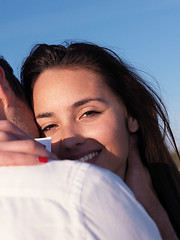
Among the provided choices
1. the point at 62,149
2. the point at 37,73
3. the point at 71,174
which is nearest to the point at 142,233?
the point at 71,174

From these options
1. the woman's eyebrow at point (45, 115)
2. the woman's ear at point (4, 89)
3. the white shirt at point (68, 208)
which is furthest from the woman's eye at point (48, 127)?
the white shirt at point (68, 208)

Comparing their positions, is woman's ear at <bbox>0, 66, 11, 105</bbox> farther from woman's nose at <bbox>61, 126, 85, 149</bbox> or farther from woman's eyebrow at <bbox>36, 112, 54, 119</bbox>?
woman's nose at <bbox>61, 126, 85, 149</bbox>

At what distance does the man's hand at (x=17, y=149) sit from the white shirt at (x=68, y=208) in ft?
0.34

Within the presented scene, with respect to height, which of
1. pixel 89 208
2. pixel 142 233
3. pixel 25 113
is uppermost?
pixel 89 208

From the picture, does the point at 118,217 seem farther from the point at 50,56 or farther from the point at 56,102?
the point at 50,56

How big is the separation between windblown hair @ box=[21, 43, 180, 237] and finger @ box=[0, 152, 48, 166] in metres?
1.94

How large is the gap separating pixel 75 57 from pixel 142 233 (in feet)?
7.93

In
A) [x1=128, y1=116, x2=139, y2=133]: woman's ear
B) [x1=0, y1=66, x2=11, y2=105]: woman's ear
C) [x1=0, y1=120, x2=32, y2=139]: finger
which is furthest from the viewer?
[x1=128, y1=116, x2=139, y2=133]: woman's ear

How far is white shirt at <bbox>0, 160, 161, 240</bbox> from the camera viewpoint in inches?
43.3

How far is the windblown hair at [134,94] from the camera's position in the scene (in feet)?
10.7

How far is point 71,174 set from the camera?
3.81ft

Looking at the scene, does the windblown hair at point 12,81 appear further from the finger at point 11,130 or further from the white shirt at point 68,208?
the white shirt at point 68,208

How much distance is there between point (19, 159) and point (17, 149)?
11 cm

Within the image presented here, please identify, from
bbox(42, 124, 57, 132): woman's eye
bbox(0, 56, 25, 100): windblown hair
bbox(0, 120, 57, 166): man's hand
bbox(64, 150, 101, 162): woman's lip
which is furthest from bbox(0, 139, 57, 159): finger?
bbox(42, 124, 57, 132): woman's eye
